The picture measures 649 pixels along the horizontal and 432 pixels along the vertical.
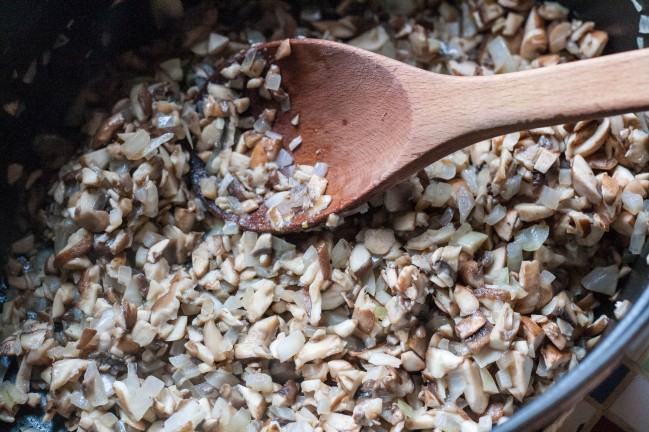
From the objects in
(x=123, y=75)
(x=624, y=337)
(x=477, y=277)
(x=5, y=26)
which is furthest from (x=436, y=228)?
(x=5, y=26)

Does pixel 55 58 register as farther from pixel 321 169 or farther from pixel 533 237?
pixel 533 237

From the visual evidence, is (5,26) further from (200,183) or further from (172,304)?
(172,304)

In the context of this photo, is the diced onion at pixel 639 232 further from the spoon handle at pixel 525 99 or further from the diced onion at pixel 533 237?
the spoon handle at pixel 525 99

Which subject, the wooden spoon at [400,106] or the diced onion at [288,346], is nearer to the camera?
the wooden spoon at [400,106]

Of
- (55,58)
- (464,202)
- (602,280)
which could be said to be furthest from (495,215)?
(55,58)

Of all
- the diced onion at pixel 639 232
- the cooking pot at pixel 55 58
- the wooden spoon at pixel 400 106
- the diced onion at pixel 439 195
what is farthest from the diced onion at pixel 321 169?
the diced onion at pixel 639 232

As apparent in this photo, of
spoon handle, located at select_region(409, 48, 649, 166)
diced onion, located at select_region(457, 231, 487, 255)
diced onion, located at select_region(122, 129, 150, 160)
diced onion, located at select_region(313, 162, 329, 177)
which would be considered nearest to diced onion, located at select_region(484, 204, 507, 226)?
diced onion, located at select_region(457, 231, 487, 255)
